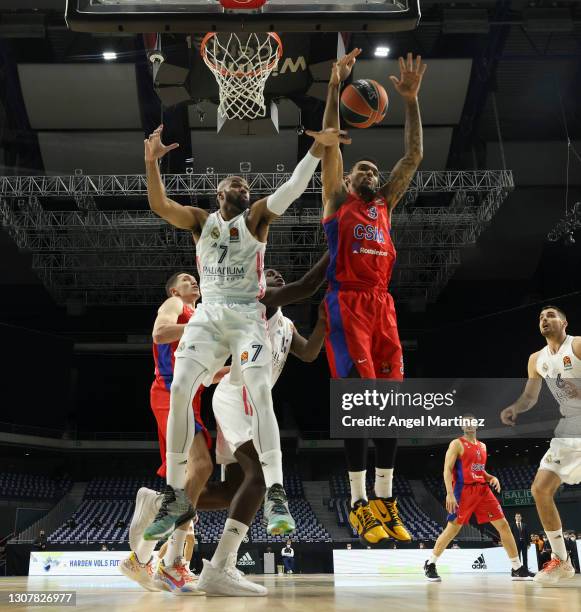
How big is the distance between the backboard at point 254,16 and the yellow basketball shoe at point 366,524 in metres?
3.11

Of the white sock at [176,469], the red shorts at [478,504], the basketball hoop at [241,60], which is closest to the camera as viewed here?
the white sock at [176,469]

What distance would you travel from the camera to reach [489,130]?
64.5 feet

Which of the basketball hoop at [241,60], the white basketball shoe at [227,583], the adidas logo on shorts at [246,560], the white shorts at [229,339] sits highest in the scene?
the basketball hoop at [241,60]

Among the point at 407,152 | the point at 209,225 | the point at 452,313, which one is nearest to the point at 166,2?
the point at 209,225

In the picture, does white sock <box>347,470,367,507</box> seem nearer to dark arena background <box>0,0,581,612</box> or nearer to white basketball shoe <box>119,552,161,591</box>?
white basketball shoe <box>119,552,161,591</box>

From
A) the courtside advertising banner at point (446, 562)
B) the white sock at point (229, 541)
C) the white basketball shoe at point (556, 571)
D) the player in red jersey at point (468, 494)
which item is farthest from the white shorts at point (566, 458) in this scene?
the courtside advertising banner at point (446, 562)

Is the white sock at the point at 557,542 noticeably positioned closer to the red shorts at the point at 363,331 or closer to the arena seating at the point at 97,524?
the red shorts at the point at 363,331

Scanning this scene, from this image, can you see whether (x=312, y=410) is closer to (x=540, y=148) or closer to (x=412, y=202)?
(x=412, y=202)

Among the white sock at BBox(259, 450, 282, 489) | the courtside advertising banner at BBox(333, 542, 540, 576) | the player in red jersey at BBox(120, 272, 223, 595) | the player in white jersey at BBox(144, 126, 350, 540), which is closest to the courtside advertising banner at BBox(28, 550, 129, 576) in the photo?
the courtside advertising banner at BBox(333, 542, 540, 576)

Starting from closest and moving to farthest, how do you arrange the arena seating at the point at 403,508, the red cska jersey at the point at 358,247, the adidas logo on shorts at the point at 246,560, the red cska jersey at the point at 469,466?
1. the red cska jersey at the point at 358,247
2. the red cska jersey at the point at 469,466
3. the adidas logo on shorts at the point at 246,560
4. the arena seating at the point at 403,508

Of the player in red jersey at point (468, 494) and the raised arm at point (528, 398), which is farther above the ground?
the raised arm at point (528, 398)

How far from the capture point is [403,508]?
2466 cm

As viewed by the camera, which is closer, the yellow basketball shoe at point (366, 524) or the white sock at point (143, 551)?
the yellow basketball shoe at point (366, 524)

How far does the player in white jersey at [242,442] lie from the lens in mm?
5012
